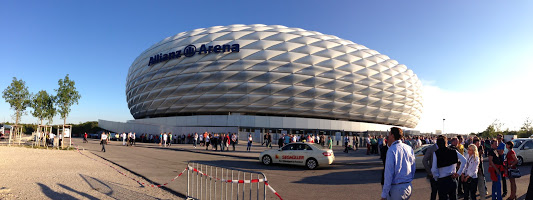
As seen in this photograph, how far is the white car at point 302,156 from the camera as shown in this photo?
1441 centimetres

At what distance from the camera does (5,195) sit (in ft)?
22.9

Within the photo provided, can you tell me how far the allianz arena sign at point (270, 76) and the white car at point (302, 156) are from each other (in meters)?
26.8

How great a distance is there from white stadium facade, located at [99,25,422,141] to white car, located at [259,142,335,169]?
74.3ft

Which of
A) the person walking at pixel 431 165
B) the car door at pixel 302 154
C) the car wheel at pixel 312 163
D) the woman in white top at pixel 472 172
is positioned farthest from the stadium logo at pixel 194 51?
the person walking at pixel 431 165

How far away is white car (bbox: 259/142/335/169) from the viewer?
47.3 feet

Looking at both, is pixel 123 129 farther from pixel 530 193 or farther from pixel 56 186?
pixel 530 193

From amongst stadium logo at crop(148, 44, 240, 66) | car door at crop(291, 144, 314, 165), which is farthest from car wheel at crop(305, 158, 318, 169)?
stadium logo at crop(148, 44, 240, 66)

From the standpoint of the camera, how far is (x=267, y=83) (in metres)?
42.2

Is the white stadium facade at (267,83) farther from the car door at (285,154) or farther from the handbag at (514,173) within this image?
the handbag at (514,173)

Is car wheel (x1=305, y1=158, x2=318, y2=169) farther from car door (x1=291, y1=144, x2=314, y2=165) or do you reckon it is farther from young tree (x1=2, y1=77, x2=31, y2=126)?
young tree (x1=2, y1=77, x2=31, y2=126)

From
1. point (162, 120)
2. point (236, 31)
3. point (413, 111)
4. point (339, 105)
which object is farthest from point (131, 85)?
point (413, 111)

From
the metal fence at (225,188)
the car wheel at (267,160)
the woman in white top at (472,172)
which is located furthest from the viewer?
the car wheel at (267,160)

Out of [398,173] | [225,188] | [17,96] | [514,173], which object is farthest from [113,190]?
[17,96]

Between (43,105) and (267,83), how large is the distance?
26.1 m
